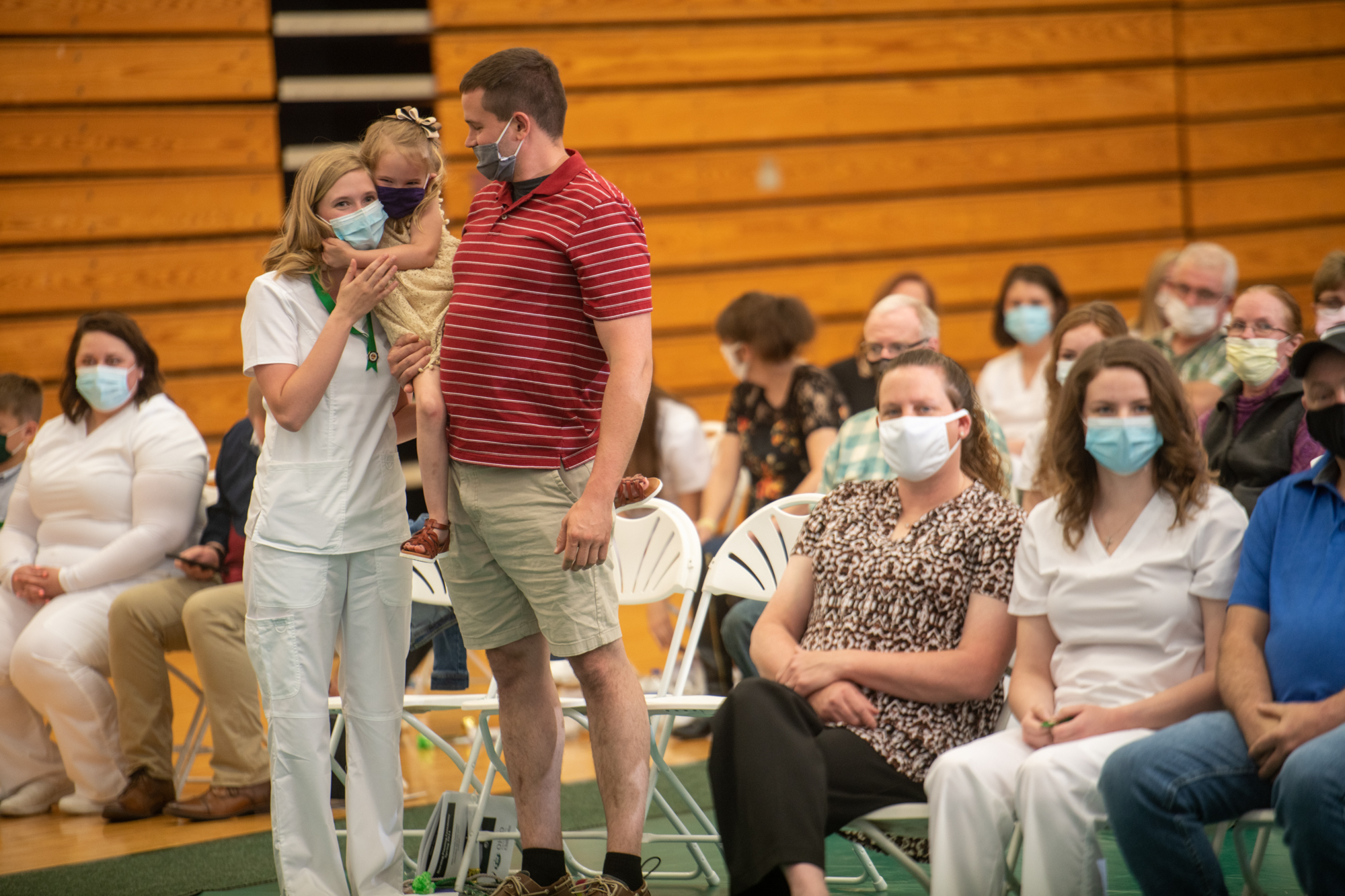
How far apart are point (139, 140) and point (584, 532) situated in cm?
458

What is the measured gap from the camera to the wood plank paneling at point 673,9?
6.29m

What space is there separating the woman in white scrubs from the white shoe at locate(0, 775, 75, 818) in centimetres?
182

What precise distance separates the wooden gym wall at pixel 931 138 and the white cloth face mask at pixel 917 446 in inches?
160

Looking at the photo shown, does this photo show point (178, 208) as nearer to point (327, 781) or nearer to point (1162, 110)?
point (327, 781)

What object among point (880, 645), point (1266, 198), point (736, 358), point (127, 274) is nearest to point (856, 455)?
point (736, 358)

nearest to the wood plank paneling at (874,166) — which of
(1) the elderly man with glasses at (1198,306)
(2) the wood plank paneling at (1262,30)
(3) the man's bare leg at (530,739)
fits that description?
(2) the wood plank paneling at (1262,30)

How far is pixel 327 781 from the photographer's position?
263 centimetres

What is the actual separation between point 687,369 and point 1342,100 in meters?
4.09

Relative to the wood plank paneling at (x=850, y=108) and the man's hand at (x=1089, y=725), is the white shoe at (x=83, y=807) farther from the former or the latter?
the wood plank paneling at (x=850, y=108)

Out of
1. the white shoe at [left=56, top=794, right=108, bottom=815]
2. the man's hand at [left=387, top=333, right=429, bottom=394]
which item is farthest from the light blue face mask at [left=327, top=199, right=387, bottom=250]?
the white shoe at [left=56, top=794, right=108, bottom=815]

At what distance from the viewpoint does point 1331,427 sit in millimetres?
2213

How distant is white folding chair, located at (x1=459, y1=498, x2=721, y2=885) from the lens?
9.47ft

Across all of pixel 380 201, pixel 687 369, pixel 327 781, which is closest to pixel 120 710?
pixel 327 781

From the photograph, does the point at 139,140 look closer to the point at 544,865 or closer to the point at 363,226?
the point at 363,226
